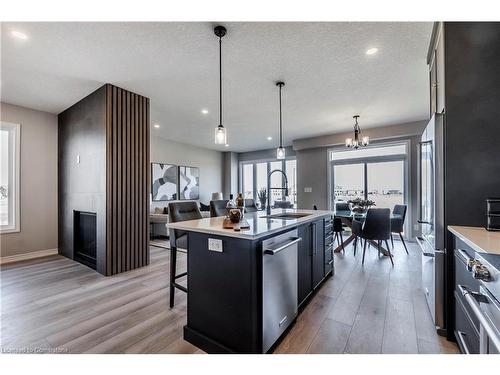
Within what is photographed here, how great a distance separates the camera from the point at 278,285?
1.77 metres

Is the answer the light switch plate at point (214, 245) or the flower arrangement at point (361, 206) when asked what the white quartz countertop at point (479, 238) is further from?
the flower arrangement at point (361, 206)

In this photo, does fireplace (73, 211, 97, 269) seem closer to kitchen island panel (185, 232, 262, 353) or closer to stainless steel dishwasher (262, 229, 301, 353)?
kitchen island panel (185, 232, 262, 353)

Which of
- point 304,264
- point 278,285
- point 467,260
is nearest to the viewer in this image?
point 467,260

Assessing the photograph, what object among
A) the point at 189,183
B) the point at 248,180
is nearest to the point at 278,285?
the point at 189,183

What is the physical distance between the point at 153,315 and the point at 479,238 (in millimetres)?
2627

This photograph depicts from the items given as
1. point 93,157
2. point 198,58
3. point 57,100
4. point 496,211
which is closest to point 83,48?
point 198,58

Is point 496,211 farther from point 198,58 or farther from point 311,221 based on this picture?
point 198,58

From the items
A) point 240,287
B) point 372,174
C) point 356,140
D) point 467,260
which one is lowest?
point 240,287

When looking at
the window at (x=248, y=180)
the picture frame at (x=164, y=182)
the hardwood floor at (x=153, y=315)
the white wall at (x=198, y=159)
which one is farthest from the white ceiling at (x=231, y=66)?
the window at (x=248, y=180)

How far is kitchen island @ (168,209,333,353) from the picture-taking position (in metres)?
1.53

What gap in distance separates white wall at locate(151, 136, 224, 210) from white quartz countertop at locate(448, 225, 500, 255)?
20.9ft

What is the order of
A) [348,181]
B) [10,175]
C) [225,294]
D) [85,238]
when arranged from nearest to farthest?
[225,294] < [85,238] < [10,175] < [348,181]

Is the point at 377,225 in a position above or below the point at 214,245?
below

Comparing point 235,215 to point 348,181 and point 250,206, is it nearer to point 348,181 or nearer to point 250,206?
point 250,206
